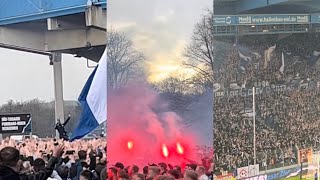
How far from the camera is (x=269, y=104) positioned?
9.03 feet

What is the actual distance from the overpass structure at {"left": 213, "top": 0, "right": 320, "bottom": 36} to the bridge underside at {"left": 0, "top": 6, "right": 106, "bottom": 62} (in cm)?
2290

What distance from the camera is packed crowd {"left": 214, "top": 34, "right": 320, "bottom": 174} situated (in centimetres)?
259

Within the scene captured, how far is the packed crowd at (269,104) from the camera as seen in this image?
8.48ft

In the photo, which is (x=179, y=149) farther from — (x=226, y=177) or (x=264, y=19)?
(x=264, y=19)

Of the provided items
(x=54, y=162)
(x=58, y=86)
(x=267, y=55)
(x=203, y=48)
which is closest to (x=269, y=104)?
(x=267, y=55)

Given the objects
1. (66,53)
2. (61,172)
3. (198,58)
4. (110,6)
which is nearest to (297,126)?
(198,58)

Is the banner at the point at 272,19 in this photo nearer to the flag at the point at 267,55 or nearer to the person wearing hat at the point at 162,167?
the flag at the point at 267,55

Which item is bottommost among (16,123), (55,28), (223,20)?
(16,123)

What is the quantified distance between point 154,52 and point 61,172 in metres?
6.12

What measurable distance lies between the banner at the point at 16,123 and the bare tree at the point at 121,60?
18951mm

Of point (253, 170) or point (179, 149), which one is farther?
point (253, 170)

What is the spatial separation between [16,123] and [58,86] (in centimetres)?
1262

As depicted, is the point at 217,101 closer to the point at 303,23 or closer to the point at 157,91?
the point at 157,91

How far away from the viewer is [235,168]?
2.61m
